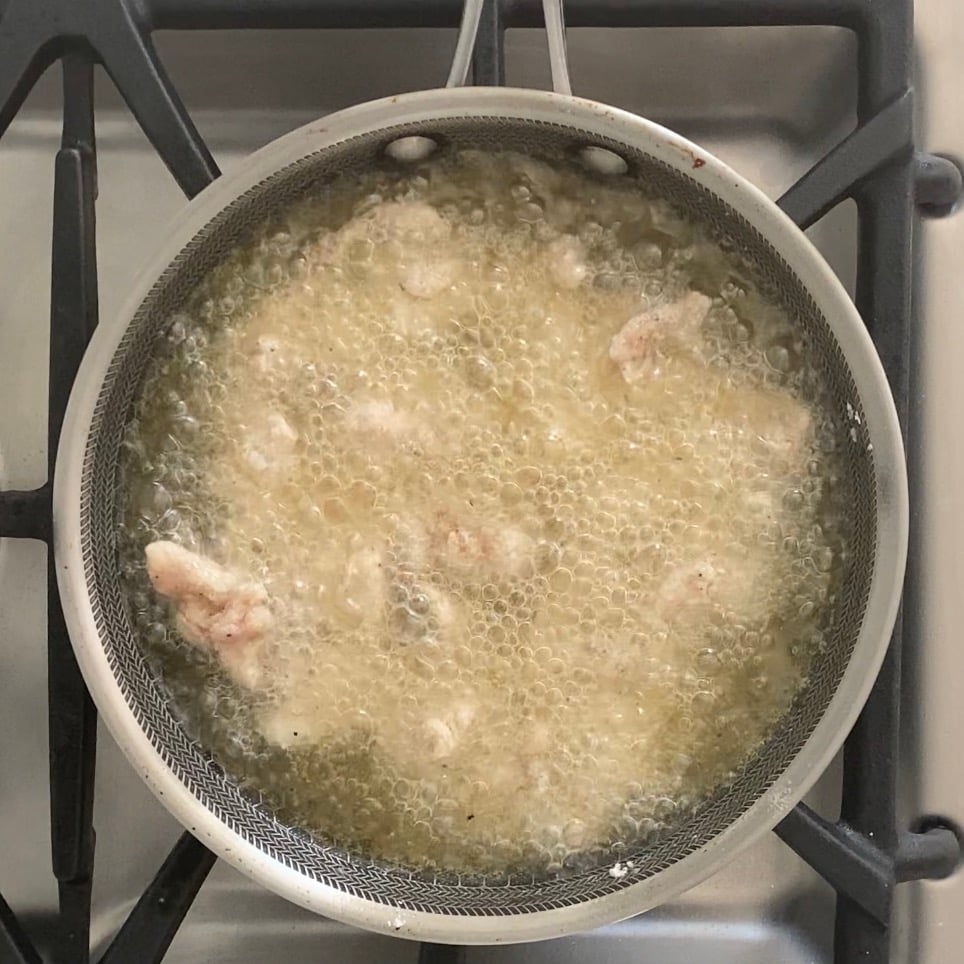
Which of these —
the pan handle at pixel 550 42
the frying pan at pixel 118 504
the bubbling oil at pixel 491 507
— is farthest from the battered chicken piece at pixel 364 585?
the pan handle at pixel 550 42

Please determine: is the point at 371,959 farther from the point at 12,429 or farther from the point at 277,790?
the point at 12,429

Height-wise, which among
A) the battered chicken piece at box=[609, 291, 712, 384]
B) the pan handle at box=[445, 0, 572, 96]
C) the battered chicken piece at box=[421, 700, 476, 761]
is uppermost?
the pan handle at box=[445, 0, 572, 96]

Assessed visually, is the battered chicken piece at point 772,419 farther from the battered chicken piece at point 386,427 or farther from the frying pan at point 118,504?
the battered chicken piece at point 386,427

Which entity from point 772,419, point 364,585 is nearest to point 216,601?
point 364,585

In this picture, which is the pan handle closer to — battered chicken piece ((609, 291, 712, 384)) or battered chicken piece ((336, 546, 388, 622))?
battered chicken piece ((609, 291, 712, 384))

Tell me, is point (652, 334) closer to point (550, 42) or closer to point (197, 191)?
point (550, 42)

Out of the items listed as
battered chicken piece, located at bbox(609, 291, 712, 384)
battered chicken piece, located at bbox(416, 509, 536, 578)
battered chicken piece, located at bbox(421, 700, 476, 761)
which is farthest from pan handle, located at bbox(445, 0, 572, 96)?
battered chicken piece, located at bbox(421, 700, 476, 761)
